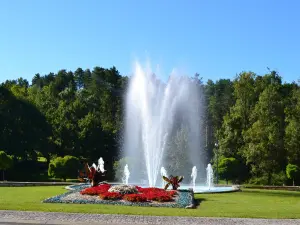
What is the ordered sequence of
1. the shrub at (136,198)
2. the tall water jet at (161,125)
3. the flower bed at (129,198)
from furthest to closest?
the tall water jet at (161,125)
the shrub at (136,198)
the flower bed at (129,198)

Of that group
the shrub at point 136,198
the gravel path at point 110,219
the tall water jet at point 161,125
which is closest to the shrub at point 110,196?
the shrub at point 136,198

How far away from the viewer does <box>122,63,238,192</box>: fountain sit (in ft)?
91.6

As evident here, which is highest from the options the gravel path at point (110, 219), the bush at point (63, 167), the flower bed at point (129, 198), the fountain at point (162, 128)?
the fountain at point (162, 128)

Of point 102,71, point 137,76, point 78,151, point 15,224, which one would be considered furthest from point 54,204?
point 102,71

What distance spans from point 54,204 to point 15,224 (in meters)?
5.02

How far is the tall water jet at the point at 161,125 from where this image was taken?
2788cm

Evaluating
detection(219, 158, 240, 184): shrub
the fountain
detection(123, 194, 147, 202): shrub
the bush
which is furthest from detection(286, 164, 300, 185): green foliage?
detection(123, 194, 147, 202): shrub

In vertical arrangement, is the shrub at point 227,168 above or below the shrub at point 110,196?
above

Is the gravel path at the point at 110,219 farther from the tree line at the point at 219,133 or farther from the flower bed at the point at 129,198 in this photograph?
the tree line at the point at 219,133

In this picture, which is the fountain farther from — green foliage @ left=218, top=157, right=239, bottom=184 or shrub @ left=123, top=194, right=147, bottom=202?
shrub @ left=123, top=194, right=147, bottom=202

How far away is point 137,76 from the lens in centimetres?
2867

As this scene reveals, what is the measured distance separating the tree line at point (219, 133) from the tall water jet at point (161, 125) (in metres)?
3.17

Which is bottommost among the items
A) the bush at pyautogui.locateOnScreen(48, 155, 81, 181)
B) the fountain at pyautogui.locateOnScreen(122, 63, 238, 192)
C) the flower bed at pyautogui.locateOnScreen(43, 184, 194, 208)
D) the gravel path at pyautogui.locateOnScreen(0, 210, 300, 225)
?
the gravel path at pyautogui.locateOnScreen(0, 210, 300, 225)

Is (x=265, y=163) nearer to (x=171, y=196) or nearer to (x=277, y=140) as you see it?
Answer: (x=277, y=140)
